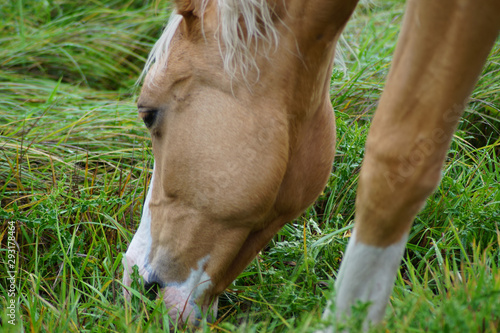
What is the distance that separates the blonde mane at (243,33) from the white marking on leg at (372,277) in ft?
2.28

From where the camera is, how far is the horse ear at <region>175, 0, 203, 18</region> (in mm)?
1784

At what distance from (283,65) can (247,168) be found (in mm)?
357

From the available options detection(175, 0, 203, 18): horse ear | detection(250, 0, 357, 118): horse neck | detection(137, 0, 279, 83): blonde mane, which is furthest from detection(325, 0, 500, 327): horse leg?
detection(175, 0, 203, 18): horse ear

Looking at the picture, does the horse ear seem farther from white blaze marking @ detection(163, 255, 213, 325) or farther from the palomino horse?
white blaze marking @ detection(163, 255, 213, 325)

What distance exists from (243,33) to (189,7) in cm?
21

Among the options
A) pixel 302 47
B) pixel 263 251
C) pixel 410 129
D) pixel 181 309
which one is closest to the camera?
pixel 410 129

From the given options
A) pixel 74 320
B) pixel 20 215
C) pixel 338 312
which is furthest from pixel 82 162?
pixel 338 312

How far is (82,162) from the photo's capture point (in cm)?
306

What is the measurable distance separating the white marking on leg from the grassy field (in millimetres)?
54

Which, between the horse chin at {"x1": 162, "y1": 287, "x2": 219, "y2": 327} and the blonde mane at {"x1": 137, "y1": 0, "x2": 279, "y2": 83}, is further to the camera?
the horse chin at {"x1": 162, "y1": 287, "x2": 219, "y2": 327}

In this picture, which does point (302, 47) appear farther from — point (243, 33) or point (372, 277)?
point (372, 277)

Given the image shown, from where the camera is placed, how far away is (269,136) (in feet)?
5.81

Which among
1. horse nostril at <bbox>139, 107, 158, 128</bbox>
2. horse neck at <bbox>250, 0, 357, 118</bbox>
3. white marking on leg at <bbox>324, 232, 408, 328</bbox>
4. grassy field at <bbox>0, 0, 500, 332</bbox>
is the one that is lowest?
grassy field at <bbox>0, 0, 500, 332</bbox>

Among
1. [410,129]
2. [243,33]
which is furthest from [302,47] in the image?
[410,129]
